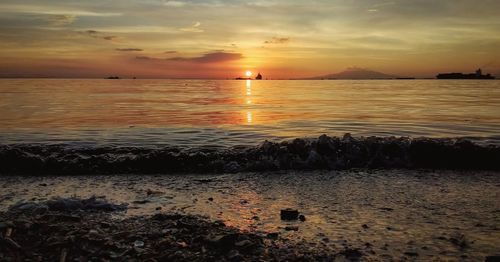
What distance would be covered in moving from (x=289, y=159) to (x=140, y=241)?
560 cm

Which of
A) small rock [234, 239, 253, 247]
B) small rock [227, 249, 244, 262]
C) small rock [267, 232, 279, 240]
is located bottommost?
small rock [267, 232, 279, 240]

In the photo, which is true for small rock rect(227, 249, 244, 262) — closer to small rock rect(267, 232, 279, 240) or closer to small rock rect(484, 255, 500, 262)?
small rock rect(267, 232, 279, 240)

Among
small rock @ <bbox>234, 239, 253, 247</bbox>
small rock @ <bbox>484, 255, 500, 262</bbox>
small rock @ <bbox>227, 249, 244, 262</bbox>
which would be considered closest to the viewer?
small rock @ <bbox>484, 255, 500, 262</bbox>

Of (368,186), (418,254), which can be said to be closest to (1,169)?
(368,186)

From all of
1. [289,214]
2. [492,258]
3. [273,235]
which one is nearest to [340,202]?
[289,214]

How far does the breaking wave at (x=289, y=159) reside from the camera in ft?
31.8

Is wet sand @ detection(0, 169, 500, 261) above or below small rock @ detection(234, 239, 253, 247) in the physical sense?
below

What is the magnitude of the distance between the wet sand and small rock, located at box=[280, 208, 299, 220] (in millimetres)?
101

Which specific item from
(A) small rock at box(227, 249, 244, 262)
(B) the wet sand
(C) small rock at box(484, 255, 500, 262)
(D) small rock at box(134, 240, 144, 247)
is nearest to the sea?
(B) the wet sand

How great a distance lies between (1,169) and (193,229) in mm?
6903

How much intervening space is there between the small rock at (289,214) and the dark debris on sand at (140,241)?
2.44ft

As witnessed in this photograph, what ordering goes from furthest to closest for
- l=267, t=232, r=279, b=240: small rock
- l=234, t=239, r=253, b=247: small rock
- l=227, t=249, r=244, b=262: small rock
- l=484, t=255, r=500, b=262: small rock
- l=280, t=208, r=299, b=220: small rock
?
1. l=280, t=208, r=299, b=220: small rock
2. l=267, t=232, r=279, b=240: small rock
3. l=234, t=239, r=253, b=247: small rock
4. l=227, t=249, r=244, b=262: small rock
5. l=484, t=255, r=500, b=262: small rock

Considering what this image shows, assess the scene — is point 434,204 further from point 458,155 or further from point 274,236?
point 458,155

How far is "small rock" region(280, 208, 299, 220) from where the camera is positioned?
18.8 ft
